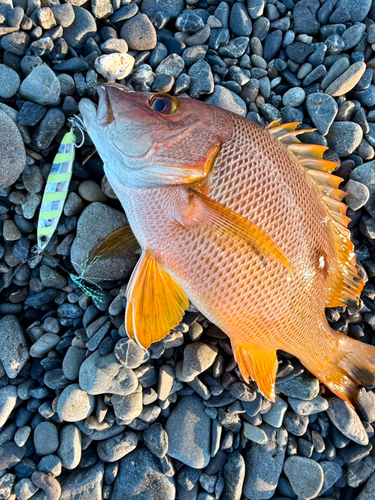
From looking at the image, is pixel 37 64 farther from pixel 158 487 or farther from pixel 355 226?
pixel 158 487

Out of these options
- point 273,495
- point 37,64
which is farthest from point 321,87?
point 273,495

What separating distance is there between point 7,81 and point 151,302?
1753 mm

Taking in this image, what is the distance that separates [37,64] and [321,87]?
2.18m

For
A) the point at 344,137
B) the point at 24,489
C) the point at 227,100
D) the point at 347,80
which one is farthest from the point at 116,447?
the point at 347,80

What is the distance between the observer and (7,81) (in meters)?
2.20

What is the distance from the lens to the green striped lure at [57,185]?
231 cm

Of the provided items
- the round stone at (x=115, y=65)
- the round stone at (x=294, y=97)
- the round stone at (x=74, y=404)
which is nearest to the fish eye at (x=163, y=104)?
the round stone at (x=115, y=65)

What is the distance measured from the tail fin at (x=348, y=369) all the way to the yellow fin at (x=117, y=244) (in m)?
1.58

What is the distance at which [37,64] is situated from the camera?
7.38ft

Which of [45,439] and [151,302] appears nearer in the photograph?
[151,302]

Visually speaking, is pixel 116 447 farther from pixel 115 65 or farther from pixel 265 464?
pixel 115 65

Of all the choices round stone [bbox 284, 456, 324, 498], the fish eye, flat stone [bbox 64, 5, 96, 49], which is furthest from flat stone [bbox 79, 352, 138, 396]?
flat stone [bbox 64, 5, 96, 49]

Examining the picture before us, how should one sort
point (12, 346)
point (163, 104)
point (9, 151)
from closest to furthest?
point (163, 104) < point (9, 151) < point (12, 346)

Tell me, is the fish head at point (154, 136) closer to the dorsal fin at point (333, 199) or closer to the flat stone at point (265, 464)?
the dorsal fin at point (333, 199)
